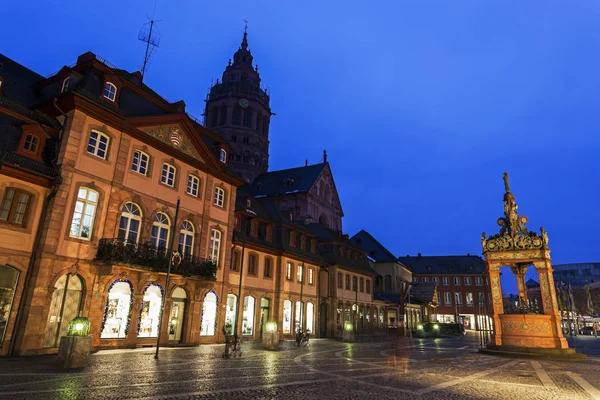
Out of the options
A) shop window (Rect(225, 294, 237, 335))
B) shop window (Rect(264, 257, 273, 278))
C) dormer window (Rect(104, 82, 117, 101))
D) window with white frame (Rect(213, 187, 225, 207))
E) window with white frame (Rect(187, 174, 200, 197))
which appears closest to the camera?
dormer window (Rect(104, 82, 117, 101))

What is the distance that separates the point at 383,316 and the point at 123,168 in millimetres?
46570

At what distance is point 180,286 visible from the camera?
2531 centimetres

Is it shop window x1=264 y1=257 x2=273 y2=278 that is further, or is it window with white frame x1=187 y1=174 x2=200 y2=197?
shop window x1=264 y1=257 x2=273 y2=278

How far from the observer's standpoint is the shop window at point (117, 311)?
67.7ft

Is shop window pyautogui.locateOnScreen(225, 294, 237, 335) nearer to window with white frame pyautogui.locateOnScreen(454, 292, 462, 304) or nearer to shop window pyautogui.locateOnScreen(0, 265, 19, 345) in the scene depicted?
shop window pyautogui.locateOnScreen(0, 265, 19, 345)

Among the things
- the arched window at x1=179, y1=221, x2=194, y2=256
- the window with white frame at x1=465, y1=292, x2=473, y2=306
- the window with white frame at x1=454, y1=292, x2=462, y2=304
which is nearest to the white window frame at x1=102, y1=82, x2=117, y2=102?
the arched window at x1=179, y1=221, x2=194, y2=256

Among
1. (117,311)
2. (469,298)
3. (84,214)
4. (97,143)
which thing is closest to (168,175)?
(97,143)

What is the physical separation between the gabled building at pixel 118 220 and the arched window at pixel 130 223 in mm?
61

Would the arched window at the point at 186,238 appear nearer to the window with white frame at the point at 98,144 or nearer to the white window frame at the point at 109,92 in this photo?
the window with white frame at the point at 98,144

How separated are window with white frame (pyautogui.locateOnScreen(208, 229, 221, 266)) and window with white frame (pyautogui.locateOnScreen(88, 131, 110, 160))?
9.56 metres

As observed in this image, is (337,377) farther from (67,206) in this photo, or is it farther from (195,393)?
(67,206)

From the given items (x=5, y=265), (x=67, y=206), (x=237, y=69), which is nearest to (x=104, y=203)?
(x=67, y=206)

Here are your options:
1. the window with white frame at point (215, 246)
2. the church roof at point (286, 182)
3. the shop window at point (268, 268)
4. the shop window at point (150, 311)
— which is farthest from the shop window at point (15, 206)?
the church roof at point (286, 182)

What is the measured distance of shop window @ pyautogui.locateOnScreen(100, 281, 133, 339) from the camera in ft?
67.7
